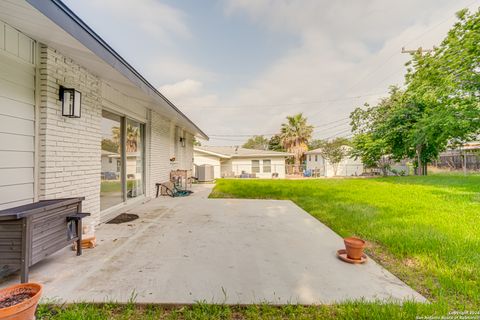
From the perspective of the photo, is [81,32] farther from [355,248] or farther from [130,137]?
[355,248]

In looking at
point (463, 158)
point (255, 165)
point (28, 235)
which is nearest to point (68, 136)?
point (28, 235)

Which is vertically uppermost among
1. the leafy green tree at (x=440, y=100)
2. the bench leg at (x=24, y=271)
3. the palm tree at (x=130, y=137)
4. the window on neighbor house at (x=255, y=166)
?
the leafy green tree at (x=440, y=100)

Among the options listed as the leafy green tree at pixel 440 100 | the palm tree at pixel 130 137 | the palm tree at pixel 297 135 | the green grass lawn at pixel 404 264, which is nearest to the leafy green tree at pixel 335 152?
the palm tree at pixel 297 135

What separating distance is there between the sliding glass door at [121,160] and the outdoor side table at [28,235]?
7.33 feet

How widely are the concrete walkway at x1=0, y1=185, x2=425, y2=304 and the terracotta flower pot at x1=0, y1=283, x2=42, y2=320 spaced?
395 millimetres

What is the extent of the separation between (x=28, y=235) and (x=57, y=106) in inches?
→ 74.0

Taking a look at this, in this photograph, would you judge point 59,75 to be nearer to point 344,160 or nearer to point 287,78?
point 287,78

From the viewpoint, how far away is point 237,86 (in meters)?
15.8

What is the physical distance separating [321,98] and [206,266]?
85.3ft

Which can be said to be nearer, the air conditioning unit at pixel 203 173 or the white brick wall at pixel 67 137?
the white brick wall at pixel 67 137

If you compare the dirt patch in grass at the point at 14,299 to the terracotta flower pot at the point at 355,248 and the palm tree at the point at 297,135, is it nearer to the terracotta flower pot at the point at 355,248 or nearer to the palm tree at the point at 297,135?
the terracotta flower pot at the point at 355,248

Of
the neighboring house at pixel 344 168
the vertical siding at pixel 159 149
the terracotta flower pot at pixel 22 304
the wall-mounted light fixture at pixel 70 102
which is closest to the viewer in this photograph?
the terracotta flower pot at pixel 22 304

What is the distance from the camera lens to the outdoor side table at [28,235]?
6.41 ft

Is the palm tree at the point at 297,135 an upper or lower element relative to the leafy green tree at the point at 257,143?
lower
